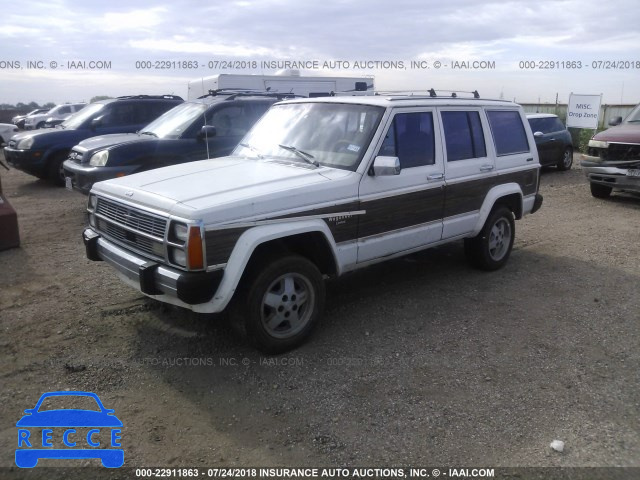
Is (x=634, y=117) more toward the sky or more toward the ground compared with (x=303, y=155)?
more toward the sky

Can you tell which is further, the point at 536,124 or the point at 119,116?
the point at 536,124

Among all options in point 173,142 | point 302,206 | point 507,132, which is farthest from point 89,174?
point 507,132

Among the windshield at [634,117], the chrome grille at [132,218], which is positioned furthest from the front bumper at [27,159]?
the windshield at [634,117]

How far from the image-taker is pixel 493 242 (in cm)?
601

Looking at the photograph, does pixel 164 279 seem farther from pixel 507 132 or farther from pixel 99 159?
pixel 99 159

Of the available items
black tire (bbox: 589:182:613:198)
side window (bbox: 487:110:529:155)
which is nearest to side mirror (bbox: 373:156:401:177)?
side window (bbox: 487:110:529:155)

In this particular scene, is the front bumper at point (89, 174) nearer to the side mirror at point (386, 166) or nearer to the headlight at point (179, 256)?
the headlight at point (179, 256)

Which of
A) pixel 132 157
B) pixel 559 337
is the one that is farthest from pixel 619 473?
pixel 132 157

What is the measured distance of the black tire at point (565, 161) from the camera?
14.3m

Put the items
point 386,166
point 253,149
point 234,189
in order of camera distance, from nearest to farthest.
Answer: point 234,189 → point 386,166 → point 253,149

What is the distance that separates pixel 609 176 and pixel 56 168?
431 inches

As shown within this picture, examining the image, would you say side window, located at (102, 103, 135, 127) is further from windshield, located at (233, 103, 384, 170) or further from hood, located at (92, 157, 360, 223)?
hood, located at (92, 157, 360, 223)

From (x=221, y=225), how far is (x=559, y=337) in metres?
2.98

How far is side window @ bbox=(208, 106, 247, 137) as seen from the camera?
339 inches
